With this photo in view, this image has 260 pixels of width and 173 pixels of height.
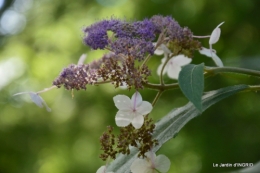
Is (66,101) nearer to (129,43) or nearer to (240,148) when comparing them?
(240,148)

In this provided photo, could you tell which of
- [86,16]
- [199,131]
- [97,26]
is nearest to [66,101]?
[86,16]

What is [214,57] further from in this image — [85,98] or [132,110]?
[85,98]

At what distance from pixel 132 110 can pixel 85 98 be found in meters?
A: 1.40

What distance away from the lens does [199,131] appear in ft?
5.06

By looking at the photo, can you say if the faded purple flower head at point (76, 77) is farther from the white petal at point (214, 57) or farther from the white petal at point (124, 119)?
the white petal at point (214, 57)

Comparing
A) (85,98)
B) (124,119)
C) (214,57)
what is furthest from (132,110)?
(85,98)

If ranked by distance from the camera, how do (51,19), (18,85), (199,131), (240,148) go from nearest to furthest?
(240,148)
(199,131)
(18,85)
(51,19)

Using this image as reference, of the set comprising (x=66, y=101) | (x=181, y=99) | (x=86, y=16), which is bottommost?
(x=181, y=99)

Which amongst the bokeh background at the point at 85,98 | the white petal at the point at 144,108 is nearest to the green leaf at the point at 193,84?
the white petal at the point at 144,108

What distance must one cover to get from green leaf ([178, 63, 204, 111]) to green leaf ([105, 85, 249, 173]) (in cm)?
9

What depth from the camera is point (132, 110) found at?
45 centimetres

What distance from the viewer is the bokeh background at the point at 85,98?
4.86ft

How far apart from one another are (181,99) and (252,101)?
0.27 metres

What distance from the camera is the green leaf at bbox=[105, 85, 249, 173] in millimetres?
485
